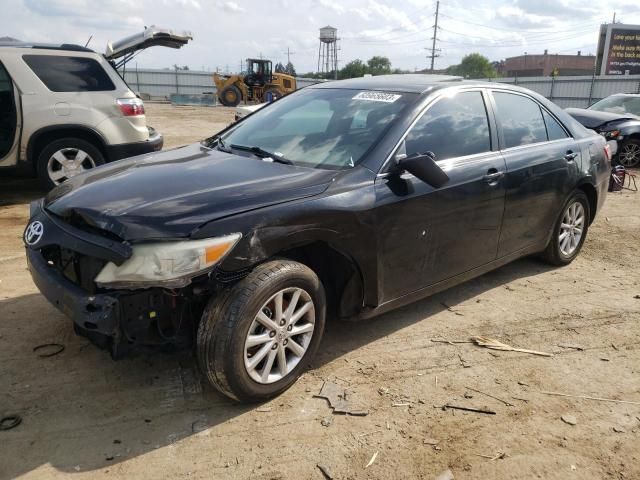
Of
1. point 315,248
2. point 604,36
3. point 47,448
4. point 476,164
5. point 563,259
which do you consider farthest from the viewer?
point 604,36

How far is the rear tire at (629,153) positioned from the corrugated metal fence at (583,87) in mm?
14986

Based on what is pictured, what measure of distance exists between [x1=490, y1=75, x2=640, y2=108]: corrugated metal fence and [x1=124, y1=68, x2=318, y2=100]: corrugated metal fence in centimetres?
1758

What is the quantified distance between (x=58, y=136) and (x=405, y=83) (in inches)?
186

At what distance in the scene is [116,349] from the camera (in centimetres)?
260

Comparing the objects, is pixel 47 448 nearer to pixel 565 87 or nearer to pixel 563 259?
pixel 563 259

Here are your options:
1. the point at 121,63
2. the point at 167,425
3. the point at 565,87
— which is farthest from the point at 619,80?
the point at 167,425

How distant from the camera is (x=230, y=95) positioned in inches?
1195

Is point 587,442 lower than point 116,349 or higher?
lower

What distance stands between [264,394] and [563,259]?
3488 mm

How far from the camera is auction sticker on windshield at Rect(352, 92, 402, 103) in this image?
3.66 metres

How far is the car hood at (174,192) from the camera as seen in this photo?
2.55 metres

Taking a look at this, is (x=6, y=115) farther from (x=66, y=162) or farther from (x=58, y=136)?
(x=66, y=162)

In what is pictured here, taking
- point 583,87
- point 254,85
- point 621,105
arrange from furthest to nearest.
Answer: point 254,85 → point 583,87 → point 621,105

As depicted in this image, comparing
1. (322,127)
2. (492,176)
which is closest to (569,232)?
(492,176)
